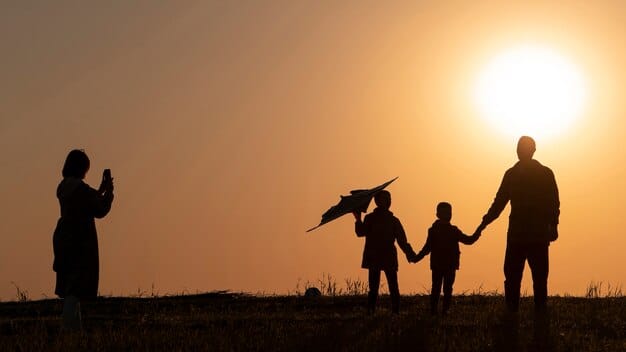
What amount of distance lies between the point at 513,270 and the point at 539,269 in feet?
1.06

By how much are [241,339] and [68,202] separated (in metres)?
2.73

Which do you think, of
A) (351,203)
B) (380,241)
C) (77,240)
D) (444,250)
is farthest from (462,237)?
(77,240)

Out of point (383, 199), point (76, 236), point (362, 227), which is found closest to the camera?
point (76, 236)

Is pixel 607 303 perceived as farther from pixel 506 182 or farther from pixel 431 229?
pixel 506 182

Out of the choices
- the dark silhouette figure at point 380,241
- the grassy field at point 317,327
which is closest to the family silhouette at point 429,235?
the dark silhouette figure at point 380,241

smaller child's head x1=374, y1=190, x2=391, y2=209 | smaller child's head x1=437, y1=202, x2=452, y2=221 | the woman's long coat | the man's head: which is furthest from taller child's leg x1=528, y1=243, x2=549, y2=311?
the woman's long coat

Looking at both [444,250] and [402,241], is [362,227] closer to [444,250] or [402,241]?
[402,241]

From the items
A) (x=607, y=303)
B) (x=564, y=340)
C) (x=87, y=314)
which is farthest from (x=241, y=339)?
(x=607, y=303)

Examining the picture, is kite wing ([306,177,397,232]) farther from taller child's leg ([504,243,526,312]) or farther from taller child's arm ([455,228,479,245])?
taller child's leg ([504,243,526,312])

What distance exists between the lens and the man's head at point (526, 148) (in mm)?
14203

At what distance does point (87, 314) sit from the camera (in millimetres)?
17719

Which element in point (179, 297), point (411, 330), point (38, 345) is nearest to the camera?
point (38, 345)

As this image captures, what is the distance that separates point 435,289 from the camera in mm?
16438

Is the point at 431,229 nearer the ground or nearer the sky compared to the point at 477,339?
nearer the sky
